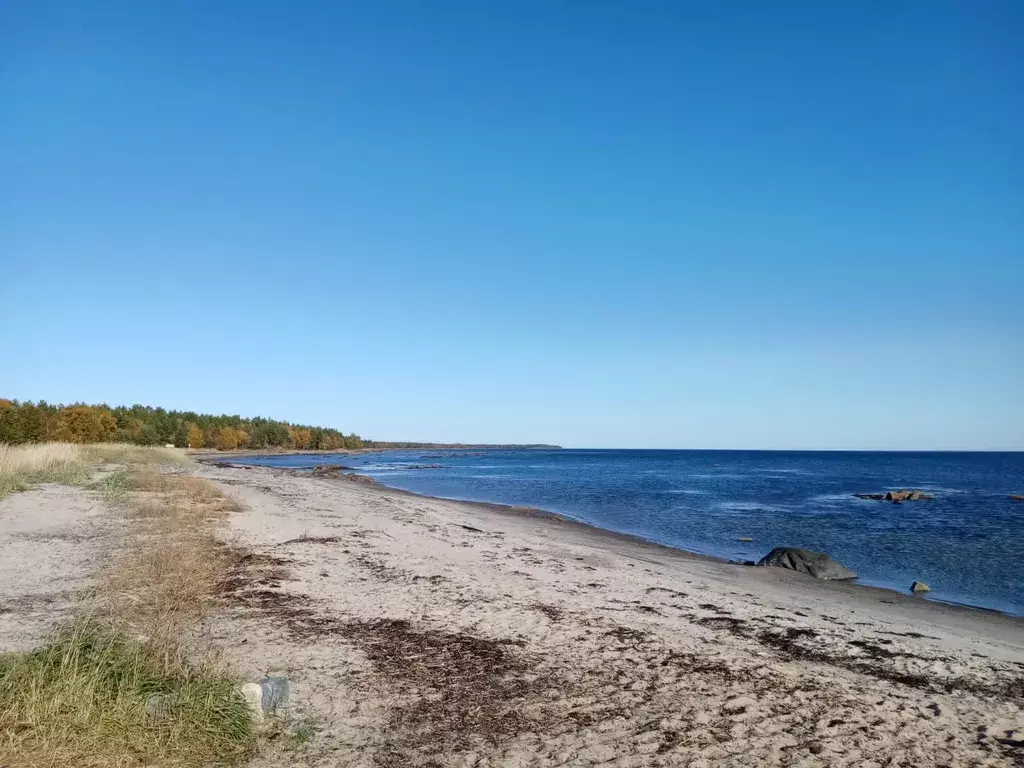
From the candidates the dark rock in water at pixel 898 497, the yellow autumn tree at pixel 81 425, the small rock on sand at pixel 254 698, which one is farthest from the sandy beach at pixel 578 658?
the yellow autumn tree at pixel 81 425

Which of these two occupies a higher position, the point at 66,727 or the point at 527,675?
the point at 66,727

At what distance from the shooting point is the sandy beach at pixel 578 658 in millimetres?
5980

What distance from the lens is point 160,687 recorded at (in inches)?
227

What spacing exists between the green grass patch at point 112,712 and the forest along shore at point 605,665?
603mm

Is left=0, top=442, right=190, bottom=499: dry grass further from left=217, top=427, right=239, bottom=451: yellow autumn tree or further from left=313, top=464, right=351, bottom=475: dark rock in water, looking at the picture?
left=217, top=427, right=239, bottom=451: yellow autumn tree

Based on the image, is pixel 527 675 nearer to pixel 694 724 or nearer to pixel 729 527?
pixel 694 724

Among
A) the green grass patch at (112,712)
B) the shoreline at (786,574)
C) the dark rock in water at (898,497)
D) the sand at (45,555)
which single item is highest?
the green grass patch at (112,712)

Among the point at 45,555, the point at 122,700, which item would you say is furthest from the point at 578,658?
the point at 45,555

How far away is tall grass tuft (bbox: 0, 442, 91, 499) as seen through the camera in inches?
926

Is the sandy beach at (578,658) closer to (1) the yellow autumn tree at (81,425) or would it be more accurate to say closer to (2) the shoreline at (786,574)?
(2) the shoreline at (786,574)

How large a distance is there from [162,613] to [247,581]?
8.26ft

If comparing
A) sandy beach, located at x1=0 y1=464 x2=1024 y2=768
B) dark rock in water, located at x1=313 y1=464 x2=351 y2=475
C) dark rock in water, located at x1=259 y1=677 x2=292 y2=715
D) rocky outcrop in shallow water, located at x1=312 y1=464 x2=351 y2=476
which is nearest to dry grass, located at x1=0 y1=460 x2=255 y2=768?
dark rock in water, located at x1=259 y1=677 x2=292 y2=715

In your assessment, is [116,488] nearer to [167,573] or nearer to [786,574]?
[167,573]

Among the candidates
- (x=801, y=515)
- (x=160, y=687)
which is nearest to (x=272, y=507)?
(x=160, y=687)
